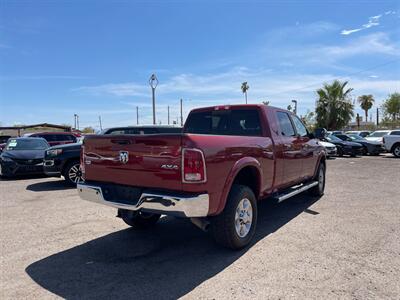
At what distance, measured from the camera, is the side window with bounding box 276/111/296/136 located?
19.3 feet

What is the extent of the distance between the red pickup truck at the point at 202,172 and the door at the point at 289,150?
0.04 metres

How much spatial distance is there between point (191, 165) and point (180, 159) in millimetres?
136

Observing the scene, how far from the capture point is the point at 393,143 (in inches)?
800

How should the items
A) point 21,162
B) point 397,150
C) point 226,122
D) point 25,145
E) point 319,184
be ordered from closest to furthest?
point 226,122, point 319,184, point 21,162, point 25,145, point 397,150

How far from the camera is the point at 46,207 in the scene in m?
7.04

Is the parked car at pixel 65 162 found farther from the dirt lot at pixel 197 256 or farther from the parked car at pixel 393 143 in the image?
the parked car at pixel 393 143

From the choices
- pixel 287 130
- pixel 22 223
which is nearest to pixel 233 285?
pixel 287 130

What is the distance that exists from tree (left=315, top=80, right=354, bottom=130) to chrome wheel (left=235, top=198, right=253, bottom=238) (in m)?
43.6

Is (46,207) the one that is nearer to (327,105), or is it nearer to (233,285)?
(233,285)

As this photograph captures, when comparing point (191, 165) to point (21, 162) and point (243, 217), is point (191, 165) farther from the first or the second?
point (21, 162)

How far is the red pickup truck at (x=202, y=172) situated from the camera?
3.67 metres

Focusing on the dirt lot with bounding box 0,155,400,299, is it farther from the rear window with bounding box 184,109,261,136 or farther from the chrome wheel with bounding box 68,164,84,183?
the chrome wheel with bounding box 68,164,84,183

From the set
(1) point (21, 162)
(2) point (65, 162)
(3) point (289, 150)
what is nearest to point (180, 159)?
(3) point (289, 150)

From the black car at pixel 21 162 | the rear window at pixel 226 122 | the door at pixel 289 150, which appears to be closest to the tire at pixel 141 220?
the rear window at pixel 226 122
